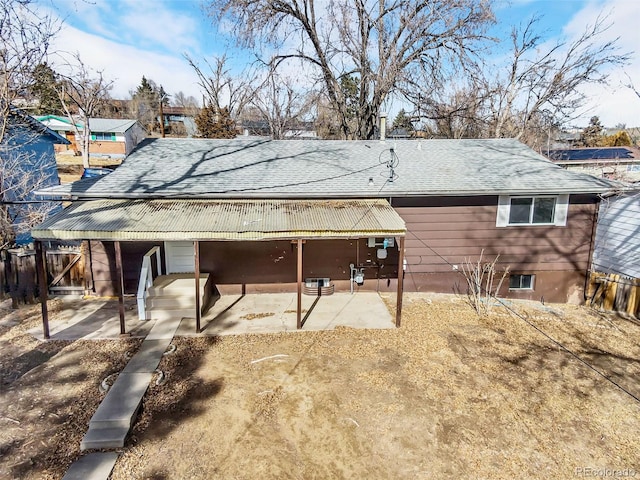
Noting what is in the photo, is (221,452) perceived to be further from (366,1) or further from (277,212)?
(366,1)

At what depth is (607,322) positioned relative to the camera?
855 centimetres

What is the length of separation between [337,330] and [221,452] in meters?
3.58

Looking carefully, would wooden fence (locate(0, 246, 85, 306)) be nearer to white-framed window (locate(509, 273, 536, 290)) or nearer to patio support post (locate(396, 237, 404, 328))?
patio support post (locate(396, 237, 404, 328))

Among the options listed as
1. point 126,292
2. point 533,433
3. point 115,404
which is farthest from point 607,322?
point 126,292

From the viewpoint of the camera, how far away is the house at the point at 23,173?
10.3 metres

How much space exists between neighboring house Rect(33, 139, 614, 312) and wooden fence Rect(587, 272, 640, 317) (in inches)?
12.2

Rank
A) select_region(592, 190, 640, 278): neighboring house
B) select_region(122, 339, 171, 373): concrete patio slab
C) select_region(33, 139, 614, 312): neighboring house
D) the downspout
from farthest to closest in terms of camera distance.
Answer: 1. select_region(592, 190, 640, 278): neighboring house
2. the downspout
3. select_region(33, 139, 614, 312): neighboring house
4. select_region(122, 339, 171, 373): concrete patio slab

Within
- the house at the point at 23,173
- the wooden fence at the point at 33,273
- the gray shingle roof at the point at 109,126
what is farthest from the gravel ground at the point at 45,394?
the gray shingle roof at the point at 109,126

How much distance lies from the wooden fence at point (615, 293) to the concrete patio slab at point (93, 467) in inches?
444

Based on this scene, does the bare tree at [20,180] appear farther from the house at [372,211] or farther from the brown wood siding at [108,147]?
the brown wood siding at [108,147]

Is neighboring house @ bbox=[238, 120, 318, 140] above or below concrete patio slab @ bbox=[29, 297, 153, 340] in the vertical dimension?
above

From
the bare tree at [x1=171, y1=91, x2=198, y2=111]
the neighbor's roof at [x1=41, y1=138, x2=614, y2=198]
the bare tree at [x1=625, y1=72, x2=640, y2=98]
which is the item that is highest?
the bare tree at [x1=171, y1=91, x2=198, y2=111]

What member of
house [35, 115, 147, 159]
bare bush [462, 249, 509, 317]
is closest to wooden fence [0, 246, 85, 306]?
bare bush [462, 249, 509, 317]

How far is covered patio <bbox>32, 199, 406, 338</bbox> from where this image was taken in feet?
22.6
